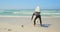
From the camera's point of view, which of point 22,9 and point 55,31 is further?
point 22,9

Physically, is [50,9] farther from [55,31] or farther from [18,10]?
[55,31]

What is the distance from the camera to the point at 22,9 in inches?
462

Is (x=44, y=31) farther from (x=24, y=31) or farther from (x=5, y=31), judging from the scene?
(x=5, y=31)

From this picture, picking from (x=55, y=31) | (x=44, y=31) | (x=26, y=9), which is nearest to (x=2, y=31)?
(x=44, y=31)

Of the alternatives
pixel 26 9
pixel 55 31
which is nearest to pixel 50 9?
pixel 26 9

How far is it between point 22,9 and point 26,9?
266mm

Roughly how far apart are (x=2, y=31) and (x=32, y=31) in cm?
70

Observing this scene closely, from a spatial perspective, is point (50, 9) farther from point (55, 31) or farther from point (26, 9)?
point (55, 31)

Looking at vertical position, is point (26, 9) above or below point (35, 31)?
above

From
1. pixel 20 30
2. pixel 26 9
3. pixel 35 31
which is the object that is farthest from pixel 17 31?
pixel 26 9

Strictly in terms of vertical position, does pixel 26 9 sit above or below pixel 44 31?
above

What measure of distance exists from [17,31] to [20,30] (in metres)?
0.14

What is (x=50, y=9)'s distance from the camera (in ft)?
39.0

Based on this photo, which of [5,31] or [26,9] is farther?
[26,9]
